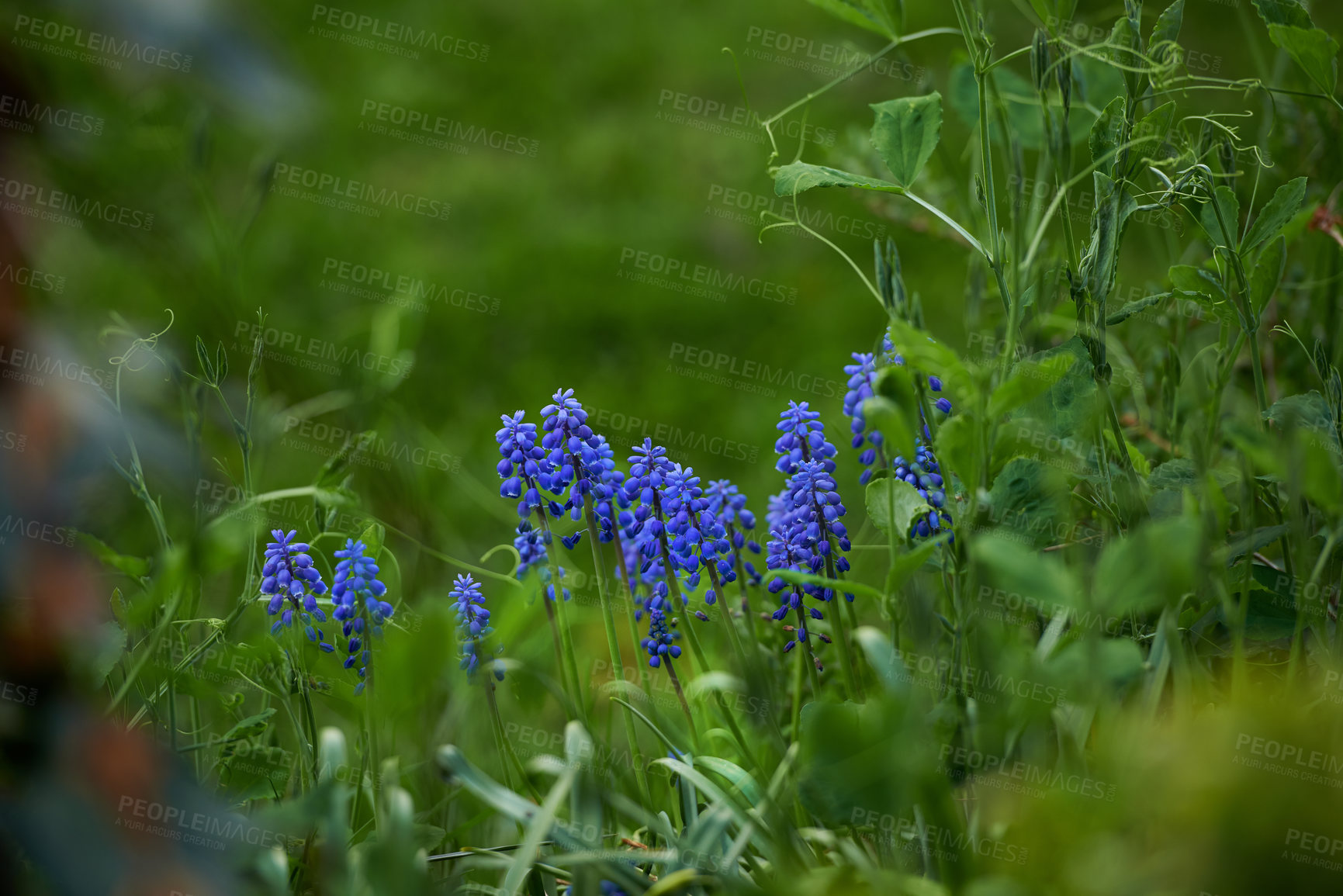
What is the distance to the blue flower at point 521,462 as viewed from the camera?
1.18 m

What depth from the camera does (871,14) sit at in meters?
1.20

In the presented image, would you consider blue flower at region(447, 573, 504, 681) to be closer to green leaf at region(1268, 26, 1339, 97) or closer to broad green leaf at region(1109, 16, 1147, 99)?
broad green leaf at region(1109, 16, 1147, 99)

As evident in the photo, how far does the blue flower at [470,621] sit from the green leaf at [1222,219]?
91 centimetres

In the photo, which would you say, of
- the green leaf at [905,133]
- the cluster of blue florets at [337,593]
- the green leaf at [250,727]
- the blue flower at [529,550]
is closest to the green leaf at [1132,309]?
the green leaf at [905,133]

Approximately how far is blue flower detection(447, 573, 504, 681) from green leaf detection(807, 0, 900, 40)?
30.6 inches

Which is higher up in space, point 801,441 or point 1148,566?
point 801,441

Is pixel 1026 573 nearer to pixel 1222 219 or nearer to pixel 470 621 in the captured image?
pixel 1222 219

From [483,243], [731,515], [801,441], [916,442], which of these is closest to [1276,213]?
[916,442]

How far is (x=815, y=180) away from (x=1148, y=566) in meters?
0.51

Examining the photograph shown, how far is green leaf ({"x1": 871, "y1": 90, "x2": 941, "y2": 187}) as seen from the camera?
1150mm

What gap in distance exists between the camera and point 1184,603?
111cm

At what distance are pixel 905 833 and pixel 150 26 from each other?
0.99m

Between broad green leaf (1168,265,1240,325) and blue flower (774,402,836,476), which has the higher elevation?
broad green leaf (1168,265,1240,325)

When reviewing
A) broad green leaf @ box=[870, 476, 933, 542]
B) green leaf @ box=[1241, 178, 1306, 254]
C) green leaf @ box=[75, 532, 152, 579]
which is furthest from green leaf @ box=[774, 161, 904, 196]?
green leaf @ box=[75, 532, 152, 579]
